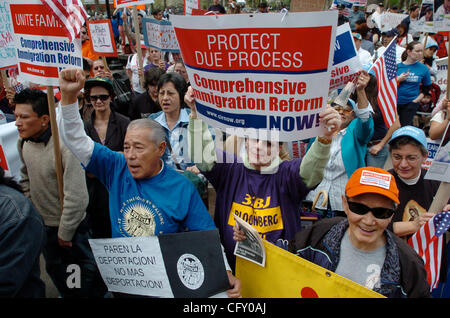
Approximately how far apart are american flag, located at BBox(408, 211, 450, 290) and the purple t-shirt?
82 centimetres

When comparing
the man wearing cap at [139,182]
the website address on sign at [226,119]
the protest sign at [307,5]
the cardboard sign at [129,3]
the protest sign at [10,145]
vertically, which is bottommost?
the protest sign at [10,145]

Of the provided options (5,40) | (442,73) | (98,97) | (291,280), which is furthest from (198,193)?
(442,73)

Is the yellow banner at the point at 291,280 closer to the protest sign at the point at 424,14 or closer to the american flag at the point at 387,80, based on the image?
the american flag at the point at 387,80

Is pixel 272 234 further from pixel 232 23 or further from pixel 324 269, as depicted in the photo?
pixel 232 23

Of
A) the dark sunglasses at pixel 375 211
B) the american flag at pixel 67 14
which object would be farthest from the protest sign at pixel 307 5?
the american flag at pixel 67 14

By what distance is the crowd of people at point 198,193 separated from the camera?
6.28 ft

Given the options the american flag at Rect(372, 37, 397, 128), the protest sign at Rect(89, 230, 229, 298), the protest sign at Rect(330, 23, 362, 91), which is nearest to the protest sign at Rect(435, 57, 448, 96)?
the american flag at Rect(372, 37, 397, 128)

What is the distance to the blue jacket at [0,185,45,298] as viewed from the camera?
1.89 meters

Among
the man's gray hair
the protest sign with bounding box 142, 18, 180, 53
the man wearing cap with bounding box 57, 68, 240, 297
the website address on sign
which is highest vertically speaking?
the protest sign with bounding box 142, 18, 180, 53

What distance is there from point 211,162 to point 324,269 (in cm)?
106

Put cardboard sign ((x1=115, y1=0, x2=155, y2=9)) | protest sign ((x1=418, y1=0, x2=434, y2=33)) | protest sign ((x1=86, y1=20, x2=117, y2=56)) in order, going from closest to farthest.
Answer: cardboard sign ((x1=115, y1=0, x2=155, y2=9)) < protest sign ((x1=86, y1=20, x2=117, y2=56)) < protest sign ((x1=418, y1=0, x2=434, y2=33))

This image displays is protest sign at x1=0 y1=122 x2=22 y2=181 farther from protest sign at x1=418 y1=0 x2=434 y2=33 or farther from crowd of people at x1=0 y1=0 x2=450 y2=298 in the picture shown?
protest sign at x1=418 y1=0 x2=434 y2=33

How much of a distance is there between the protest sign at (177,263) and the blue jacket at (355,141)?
1.81 m

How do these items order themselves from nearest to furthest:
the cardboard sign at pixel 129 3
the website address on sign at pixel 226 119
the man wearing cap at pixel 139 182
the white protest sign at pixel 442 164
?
the website address on sign at pixel 226 119 → the man wearing cap at pixel 139 182 → the white protest sign at pixel 442 164 → the cardboard sign at pixel 129 3
